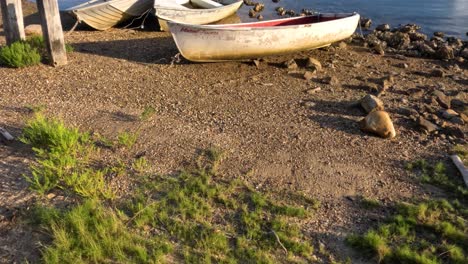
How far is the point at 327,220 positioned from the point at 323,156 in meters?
1.36

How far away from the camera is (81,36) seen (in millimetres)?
11055

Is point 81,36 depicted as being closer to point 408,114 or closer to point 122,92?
point 122,92

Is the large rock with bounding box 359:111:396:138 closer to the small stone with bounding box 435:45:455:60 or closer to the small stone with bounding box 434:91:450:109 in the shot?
the small stone with bounding box 434:91:450:109

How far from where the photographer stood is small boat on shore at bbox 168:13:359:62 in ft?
27.6

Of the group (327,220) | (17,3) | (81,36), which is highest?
(17,3)

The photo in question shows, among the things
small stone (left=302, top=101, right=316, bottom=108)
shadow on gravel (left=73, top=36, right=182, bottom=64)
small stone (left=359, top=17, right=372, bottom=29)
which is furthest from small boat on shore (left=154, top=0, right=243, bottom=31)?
small stone (left=302, top=101, right=316, bottom=108)

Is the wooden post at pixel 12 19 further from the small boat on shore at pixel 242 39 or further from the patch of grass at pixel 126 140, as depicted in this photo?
the patch of grass at pixel 126 140

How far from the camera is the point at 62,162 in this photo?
492cm

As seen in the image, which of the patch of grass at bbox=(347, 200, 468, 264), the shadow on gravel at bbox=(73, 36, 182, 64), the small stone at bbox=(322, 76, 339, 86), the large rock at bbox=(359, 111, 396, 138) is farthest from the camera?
the shadow on gravel at bbox=(73, 36, 182, 64)

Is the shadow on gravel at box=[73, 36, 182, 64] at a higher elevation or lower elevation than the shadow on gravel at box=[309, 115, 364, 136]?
higher

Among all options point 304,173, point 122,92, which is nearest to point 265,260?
point 304,173

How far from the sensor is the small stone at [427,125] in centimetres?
631

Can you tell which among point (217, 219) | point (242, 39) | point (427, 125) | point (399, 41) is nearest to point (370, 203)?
point (217, 219)

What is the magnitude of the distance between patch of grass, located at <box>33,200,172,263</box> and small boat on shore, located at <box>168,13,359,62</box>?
4920 mm
